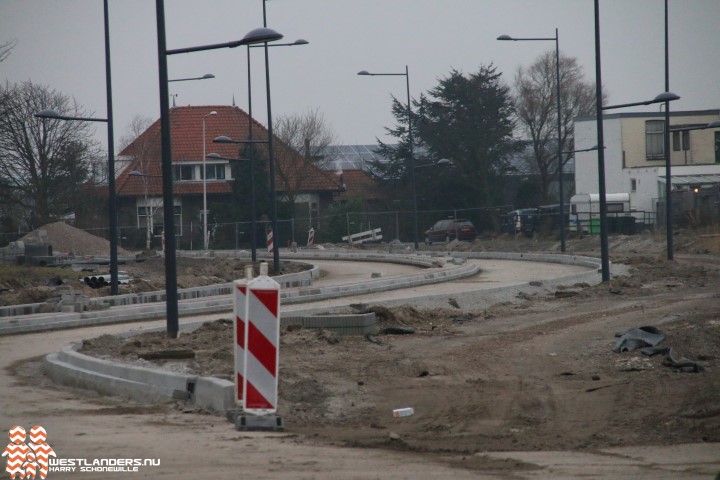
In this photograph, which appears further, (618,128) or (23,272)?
(618,128)

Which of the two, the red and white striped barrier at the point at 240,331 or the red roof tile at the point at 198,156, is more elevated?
the red roof tile at the point at 198,156

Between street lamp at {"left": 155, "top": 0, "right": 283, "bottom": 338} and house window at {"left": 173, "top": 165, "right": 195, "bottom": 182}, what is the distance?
198 ft

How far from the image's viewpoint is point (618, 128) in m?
61.8

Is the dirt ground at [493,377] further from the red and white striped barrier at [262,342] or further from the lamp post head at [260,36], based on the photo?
the lamp post head at [260,36]

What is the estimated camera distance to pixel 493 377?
11.0 metres

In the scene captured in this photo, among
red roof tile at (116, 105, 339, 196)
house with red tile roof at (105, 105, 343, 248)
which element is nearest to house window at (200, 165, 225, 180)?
house with red tile roof at (105, 105, 343, 248)

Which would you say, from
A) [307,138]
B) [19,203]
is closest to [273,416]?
[19,203]

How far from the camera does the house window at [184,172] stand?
74919 millimetres

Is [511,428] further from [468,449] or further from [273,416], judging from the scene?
[273,416]

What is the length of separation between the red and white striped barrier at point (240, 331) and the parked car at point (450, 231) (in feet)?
184

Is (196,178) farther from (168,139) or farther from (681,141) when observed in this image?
(168,139)

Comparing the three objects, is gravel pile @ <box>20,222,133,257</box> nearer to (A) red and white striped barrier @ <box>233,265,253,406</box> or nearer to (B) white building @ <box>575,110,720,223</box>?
(B) white building @ <box>575,110,720,223</box>

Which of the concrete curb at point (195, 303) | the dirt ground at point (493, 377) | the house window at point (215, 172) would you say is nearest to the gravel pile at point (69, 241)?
the concrete curb at point (195, 303)

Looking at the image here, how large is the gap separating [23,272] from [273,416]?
27849 millimetres
